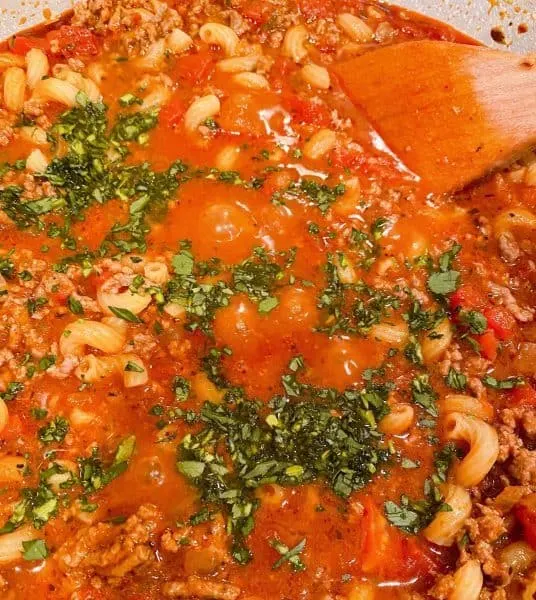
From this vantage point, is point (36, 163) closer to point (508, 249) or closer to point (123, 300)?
point (123, 300)

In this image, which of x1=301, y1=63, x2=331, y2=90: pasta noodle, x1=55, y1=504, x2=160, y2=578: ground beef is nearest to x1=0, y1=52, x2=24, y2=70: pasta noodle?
x1=301, y1=63, x2=331, y2=90: pasta noodle

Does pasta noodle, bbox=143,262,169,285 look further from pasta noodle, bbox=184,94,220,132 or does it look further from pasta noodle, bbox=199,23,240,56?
pasta noodle, bbox=199,23,240,56

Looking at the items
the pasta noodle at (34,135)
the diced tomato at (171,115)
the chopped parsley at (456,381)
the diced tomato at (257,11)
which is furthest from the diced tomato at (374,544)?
the diced tomato at (257,11)

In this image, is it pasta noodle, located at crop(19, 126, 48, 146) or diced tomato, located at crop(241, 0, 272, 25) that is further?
diced tomato, located at crop(241, 0, 272, 25)

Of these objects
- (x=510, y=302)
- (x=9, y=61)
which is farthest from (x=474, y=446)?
(x=9, y=61)

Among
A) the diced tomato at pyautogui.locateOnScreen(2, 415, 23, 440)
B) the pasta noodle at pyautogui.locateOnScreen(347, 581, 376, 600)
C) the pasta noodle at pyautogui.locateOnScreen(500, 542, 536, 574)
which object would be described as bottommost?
the pasta noodle at pyautogui.locateOnScreen(500, 542, 536, 574)

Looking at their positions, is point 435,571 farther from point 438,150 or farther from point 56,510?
point 438,150

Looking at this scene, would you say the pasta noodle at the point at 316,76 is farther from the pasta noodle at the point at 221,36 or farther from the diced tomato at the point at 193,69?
the diced tomato at the point at 193,69
